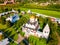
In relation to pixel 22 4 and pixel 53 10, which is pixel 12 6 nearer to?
pixel 22 4

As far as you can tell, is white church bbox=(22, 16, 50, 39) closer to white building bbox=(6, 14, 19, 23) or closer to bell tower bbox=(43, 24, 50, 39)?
bell tower bbox=(43, 24, 50, 39)

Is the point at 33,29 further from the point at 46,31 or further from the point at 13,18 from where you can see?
the point at 13,18

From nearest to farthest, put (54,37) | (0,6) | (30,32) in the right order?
(54,37) → (30,32) → (0,6)

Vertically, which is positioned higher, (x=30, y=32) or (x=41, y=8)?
(x=41, y=8)

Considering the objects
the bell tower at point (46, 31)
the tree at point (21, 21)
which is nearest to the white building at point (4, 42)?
the tree at point (21, 21)

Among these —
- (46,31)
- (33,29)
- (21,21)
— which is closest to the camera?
(46,31)

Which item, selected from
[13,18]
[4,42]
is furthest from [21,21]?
[4,42]

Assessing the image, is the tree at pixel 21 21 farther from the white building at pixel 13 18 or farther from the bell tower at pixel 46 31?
the bell tower at pixel 46 31

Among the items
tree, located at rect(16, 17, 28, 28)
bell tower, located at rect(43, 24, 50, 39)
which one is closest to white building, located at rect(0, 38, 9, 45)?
tree, located at rect(16, 17, 28, 28)

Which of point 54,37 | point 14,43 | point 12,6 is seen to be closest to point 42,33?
point 54,37
